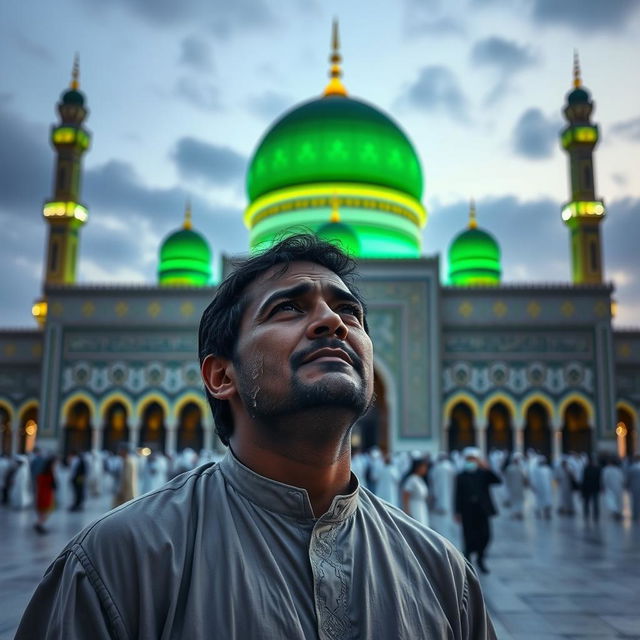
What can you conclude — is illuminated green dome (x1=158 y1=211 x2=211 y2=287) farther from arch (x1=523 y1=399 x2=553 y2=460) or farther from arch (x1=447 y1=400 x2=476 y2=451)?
arch (x1=523 y1=399 x2=553 y2=460)

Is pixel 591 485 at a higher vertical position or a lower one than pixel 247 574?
lower

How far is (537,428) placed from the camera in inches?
818

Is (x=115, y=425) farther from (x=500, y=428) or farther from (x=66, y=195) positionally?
(x=500, y=428)

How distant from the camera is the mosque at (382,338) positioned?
65.7ft

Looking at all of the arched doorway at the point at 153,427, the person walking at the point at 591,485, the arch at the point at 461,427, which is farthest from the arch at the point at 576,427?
the arched doorway at the point at 153,427

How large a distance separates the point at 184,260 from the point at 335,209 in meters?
6.63

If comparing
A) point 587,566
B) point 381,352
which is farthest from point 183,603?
point 381,352

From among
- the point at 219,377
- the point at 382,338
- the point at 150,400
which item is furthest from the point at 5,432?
the point at 219,377

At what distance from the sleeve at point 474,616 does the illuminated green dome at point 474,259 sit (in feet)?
79.1

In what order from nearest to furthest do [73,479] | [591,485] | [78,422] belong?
[591,485]
[73,479]
[78,422]

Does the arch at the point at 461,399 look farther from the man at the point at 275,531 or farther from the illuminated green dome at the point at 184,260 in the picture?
the man at the point at 275,531

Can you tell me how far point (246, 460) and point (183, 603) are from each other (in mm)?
275

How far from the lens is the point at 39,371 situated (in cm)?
2244

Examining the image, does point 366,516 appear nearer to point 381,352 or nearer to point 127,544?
point 127,544
